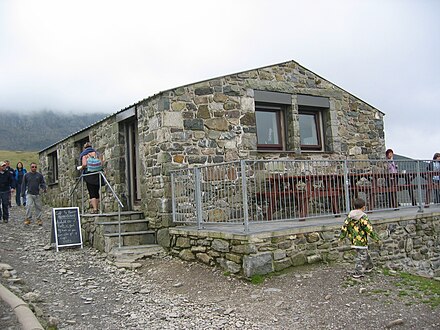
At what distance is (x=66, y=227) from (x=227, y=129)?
152 inches

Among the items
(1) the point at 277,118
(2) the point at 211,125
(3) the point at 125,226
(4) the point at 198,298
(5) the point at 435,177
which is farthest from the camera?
(1) the point at 277,118

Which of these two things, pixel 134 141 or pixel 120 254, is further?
pixel 134 141

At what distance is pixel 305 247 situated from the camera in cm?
676

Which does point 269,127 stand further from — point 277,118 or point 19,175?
point 19,175

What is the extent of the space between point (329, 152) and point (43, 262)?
6.80m

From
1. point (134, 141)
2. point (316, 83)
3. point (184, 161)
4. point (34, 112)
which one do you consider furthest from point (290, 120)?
point (34, 112)

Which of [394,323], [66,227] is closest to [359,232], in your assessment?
[394,323]

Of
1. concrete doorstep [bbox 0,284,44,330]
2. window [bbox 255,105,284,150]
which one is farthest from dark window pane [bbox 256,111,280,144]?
concrete doorstep [bbox 0,284,44,330]

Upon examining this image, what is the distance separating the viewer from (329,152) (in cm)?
1051

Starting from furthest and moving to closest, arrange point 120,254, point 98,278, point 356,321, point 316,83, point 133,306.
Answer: point 316,83 → point 120,254 → point 98,278 → point 133,306 → point 356,321

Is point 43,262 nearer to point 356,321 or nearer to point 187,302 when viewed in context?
point 187,302

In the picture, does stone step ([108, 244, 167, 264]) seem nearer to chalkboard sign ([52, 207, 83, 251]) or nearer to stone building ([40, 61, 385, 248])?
stone building ([40, 61, 385, 248])

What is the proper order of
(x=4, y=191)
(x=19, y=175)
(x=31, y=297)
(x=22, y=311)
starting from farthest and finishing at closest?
(x=19, y=175), (x=4, y=191), (x=31, y=297), (x=22, y=311)

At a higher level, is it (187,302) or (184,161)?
(184,161)
